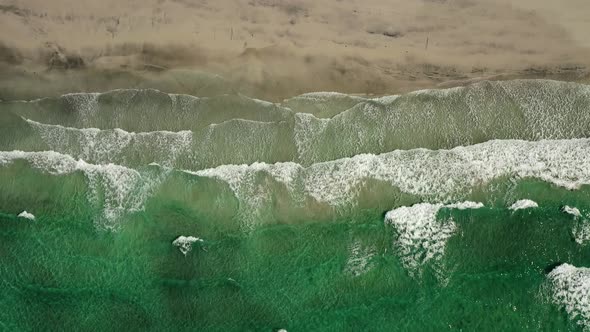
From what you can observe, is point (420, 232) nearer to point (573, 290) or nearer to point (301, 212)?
point (301, 212)

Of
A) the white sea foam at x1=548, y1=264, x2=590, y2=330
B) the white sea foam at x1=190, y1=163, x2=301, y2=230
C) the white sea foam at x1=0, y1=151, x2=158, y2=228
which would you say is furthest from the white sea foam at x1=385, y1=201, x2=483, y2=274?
the white sea foam at x1=0, y1=151, x2=158, y2=228

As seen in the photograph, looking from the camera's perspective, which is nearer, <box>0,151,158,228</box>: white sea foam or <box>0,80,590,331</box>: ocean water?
<box>0,80,590,331</box>: ocean water

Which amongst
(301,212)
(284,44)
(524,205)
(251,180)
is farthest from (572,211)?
(284,44)

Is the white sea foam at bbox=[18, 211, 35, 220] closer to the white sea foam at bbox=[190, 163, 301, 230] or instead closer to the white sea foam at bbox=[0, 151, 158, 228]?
the white sea foam at bbox=[0, 151, 158, 228]

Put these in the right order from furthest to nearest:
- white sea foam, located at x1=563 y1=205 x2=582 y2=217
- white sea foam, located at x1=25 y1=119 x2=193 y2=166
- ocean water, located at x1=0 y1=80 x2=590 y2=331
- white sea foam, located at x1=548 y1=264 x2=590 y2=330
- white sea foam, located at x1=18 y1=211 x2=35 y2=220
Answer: white sea foam, located at x1=25 y1=119 x2=193 y2=166
white sea foam, located at x1=18 y1=211 x2=35 y2=220
white sea foam, located at x1=563 y1=205 x2=582 y2=217
ocean water, located at x1=0 y1=80 x2=590 y2=331
white sea foam, located at x1=548 y1=264 x2=590 y2=330

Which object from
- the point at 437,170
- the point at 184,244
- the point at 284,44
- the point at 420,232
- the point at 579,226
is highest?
the point at 284,44

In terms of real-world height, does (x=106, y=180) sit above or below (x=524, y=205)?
below
